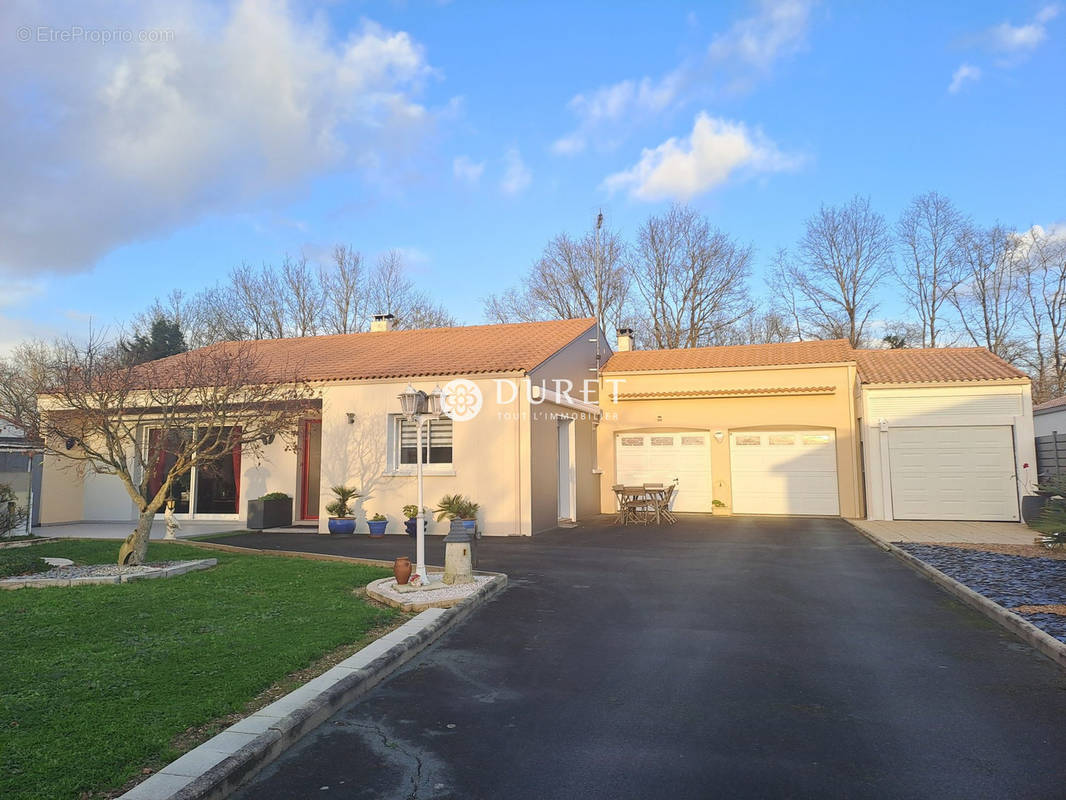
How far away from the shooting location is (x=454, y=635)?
6309 mm

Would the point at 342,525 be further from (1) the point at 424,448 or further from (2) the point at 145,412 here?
(2) the point at 145,412

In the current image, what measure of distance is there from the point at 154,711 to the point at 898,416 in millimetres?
16629

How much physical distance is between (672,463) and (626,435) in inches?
60.6

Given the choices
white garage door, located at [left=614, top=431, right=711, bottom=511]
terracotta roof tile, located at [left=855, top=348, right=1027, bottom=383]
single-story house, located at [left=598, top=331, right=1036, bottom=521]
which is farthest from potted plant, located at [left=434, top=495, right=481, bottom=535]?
terracotta roof tile, located at [left=855, top=348, right=1027, bottom=383]

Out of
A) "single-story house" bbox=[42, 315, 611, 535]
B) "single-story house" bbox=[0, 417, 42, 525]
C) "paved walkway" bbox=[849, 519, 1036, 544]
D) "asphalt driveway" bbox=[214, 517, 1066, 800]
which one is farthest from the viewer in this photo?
"single-story house" bbox=[42, 315, 611, 535]

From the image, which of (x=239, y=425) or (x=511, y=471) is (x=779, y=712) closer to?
(x=239, y=425)

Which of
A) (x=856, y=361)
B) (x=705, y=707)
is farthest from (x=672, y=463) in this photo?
(x=705, y=707)

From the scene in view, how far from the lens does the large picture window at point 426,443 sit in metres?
14.6

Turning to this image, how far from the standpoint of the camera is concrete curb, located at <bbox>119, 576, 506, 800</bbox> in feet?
10.4

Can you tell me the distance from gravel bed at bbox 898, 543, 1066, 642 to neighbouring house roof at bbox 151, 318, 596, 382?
25.9 ft

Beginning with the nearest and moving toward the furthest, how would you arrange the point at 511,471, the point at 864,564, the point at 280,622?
1. the point at 280,622
2. the point at 864,564
3. the point at 511,471

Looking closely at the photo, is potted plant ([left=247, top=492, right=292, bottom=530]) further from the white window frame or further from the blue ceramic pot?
the white window frame

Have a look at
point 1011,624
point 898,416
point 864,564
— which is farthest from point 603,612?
point 898,416

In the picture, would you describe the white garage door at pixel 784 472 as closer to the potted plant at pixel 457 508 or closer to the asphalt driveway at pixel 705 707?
the potted plant at pixel 457 508
